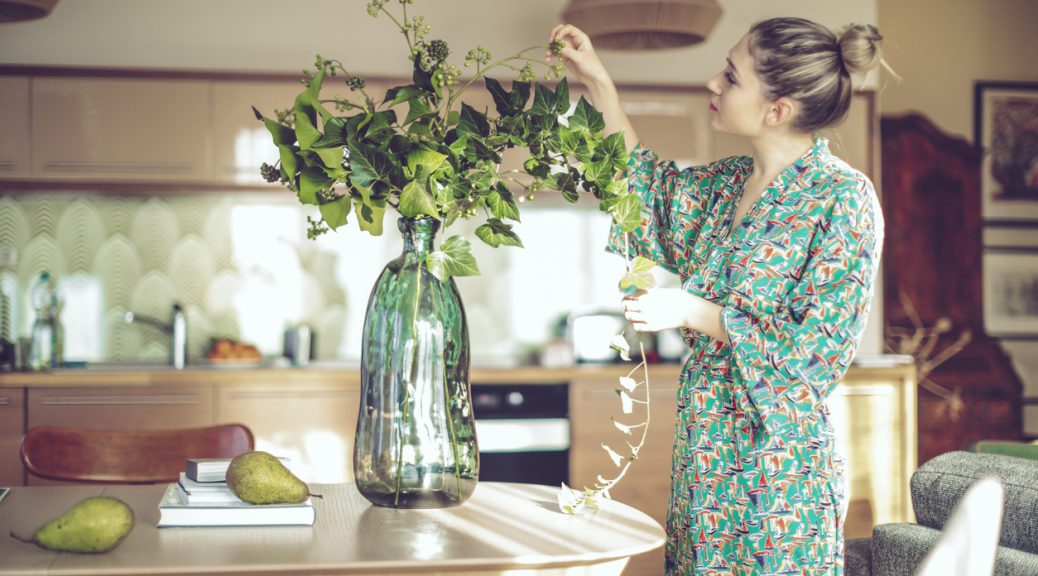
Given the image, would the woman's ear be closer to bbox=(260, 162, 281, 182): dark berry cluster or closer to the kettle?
bbox=(260, 162, 281, 182): dark berry cluster

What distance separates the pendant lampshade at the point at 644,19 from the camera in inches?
154

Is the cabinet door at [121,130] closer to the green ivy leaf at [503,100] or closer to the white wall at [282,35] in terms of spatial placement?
the white wall at [282,35]

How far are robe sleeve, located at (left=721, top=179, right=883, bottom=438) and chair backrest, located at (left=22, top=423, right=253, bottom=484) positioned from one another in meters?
1.25

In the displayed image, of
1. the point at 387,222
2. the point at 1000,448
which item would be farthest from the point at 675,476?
the point at 387,222

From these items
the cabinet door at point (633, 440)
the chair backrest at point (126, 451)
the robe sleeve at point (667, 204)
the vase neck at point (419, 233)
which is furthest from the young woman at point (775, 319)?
the cabinet door at point (633, 440)

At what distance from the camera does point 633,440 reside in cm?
437

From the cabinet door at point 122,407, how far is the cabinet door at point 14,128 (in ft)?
3.07

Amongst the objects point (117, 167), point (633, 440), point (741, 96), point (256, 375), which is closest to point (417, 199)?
point (741, 96)

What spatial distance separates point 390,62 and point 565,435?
6.04 ft

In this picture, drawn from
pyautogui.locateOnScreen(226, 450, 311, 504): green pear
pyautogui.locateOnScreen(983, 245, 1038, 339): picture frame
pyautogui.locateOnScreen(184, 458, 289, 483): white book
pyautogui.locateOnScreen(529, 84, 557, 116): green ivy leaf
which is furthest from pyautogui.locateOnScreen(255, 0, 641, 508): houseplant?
pyautogui.locateOnScreen(983, 245, 1038, 339): picture frame

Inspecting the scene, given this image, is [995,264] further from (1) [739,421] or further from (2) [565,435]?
(1) [739,421]

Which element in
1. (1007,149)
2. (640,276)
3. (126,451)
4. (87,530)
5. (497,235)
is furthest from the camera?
(1007,149)

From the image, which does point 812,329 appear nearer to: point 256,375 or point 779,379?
point 779,379

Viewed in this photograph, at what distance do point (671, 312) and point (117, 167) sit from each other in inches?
134
